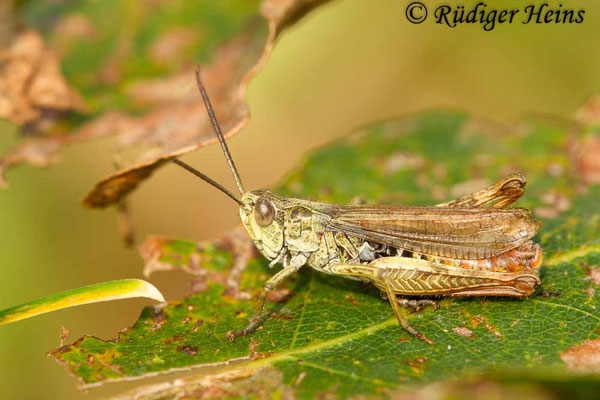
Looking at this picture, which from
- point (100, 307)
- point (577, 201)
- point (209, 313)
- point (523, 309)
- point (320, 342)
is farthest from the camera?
point (100, 307)

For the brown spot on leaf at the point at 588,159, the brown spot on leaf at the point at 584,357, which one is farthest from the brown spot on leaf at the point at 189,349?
the brown spot on leaf at the point at 588,159

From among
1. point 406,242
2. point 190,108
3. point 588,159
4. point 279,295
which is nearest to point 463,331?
point 406,242

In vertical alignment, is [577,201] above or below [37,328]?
below

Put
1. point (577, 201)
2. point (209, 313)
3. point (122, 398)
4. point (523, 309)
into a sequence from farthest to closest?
point (577, 201) < point (209, 313) < point (523, 309) < point (122, 398)

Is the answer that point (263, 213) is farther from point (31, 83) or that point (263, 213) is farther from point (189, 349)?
point (31, 83)

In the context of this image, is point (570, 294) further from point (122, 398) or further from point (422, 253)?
point (122, 398)

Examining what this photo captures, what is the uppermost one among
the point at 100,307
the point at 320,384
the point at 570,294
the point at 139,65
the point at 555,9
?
the point at 139,65

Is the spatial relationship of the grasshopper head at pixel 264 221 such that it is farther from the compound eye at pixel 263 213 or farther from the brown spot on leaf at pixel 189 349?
the brown spot on leaf at pixel 189 349

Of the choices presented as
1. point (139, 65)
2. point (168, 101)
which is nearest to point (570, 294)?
point (168, 101)

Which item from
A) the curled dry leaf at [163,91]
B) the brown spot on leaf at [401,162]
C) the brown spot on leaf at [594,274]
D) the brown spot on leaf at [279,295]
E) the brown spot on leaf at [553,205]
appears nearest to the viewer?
the brown spot on leaf at [594,274]
